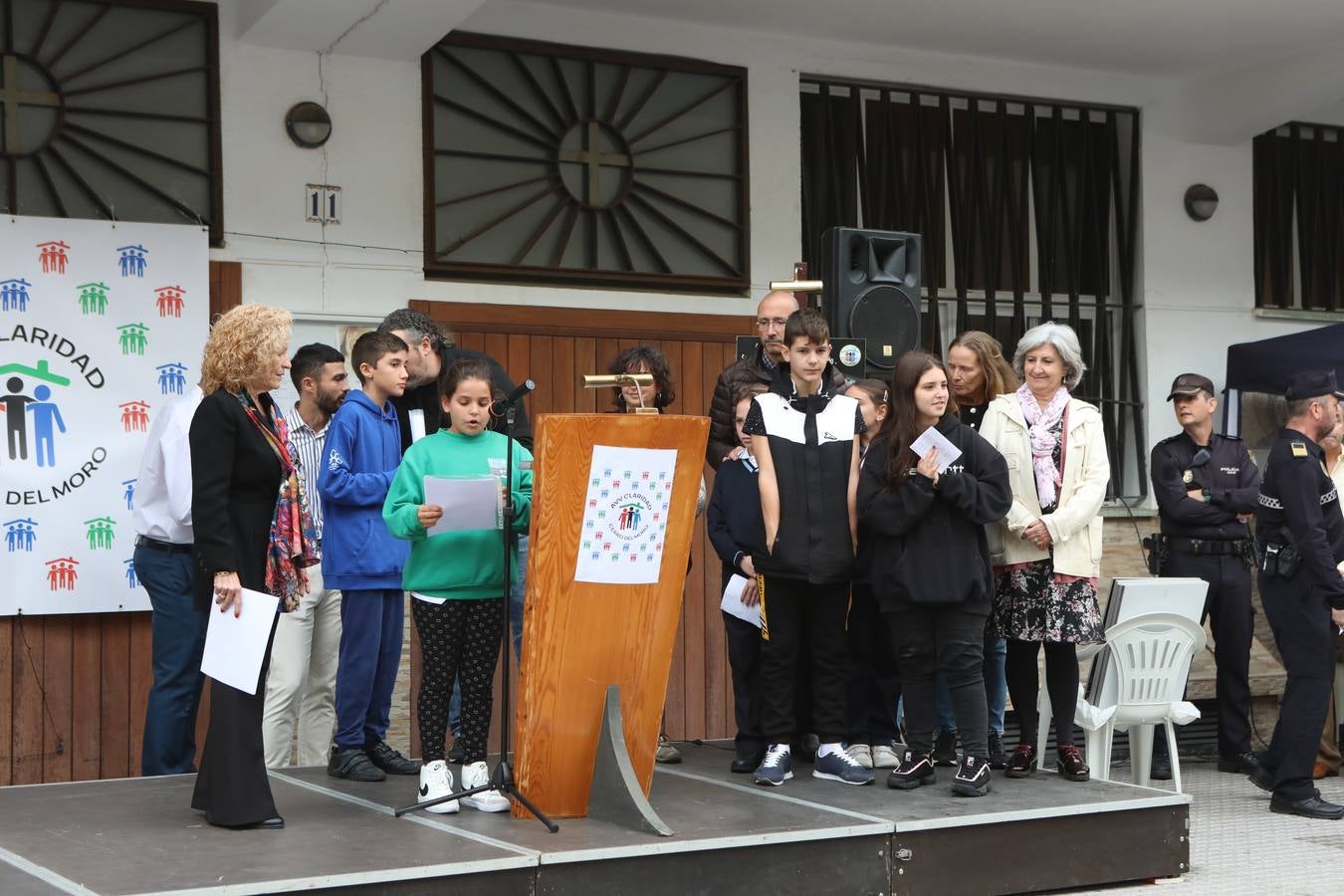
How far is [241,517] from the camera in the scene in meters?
4.08

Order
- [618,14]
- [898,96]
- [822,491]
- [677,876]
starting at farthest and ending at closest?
1. [898,96]
2. [618,14]
3. [822,491]
4. [677,876]

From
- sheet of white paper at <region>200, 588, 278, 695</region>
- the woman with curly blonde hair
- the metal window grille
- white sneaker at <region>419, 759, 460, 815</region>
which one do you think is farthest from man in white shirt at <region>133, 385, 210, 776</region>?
the metal window grille

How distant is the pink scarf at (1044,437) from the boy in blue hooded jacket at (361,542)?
205 centimetres

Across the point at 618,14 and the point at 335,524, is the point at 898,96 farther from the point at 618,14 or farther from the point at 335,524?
the point at 335,524

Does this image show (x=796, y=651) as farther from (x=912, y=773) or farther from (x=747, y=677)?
(x=912, y=773)

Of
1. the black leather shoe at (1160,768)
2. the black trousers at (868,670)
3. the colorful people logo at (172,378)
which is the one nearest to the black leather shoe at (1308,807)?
the black leather shoe at (1160,768)

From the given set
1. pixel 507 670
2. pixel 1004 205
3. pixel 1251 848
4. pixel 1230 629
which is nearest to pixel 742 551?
pixel 507 670

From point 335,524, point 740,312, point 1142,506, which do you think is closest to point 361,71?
point 740,312

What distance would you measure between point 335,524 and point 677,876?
1.63m

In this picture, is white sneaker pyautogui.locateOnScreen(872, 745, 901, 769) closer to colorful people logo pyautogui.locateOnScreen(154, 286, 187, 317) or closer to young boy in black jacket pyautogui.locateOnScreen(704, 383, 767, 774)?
young boy in black jacket pyautogui.locateOnScreen(704, 383, 767, 774)

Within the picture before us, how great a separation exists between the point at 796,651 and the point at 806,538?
39 cm

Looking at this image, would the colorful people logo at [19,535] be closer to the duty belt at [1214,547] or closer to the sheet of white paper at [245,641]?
the sheet of white paper at [245,641]

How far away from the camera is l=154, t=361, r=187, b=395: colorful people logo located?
6.18 metres

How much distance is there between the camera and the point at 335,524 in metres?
A: 4.76
